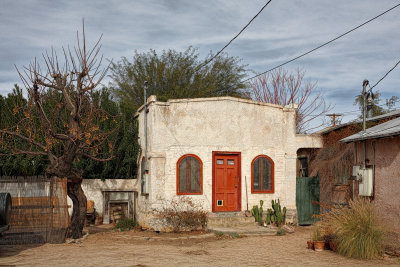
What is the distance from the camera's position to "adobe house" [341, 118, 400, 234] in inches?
379

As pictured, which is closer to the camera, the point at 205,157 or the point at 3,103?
the point at 205,157

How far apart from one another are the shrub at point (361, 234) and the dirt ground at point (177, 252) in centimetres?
21

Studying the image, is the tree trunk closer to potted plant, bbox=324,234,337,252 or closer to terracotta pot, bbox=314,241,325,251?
terracotta pot, bbox=314,241,325,251

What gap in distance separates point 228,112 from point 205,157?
1.78m

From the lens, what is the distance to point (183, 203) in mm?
14312

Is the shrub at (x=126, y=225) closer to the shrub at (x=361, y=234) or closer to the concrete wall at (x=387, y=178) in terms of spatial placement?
the shrub at (x=361, y=234)

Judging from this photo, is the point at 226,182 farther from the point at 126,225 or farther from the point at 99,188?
the point at 99,188

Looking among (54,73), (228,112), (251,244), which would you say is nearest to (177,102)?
(228,112)

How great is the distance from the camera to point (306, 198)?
16547 millimetres

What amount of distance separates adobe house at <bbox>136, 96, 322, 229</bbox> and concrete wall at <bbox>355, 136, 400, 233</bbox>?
519cm

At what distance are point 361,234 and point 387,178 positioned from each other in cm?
160

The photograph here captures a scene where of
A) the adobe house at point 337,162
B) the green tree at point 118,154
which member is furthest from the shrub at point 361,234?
the green tree at point 118,154

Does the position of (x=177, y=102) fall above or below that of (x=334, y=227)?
above

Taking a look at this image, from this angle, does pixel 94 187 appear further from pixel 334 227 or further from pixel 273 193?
pixel 334 227
